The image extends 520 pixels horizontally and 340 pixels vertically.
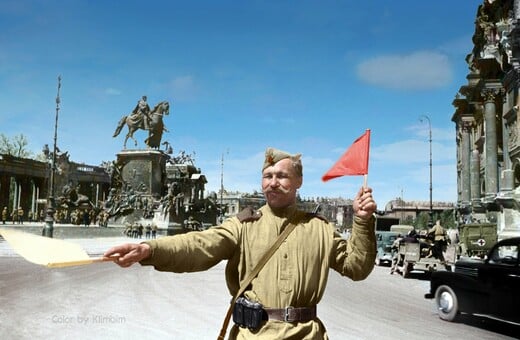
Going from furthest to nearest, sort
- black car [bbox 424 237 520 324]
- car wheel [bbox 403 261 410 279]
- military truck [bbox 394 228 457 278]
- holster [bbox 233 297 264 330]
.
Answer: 1. car wheel [bbox 403 261 410 279]
2. military truck [bbox 394 228 457 278]
3. black car [bbox 424 237 520 324]
4. holster [bbox 233 297 264 330]

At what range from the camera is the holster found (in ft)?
9.54

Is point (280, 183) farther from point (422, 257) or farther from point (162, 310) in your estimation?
point (422, 257)

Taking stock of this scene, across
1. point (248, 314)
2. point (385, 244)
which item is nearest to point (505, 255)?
point (248, 314)

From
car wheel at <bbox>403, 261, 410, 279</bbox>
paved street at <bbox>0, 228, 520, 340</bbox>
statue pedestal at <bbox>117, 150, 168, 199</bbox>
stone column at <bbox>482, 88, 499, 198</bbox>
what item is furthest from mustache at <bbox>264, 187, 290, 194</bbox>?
Result: statue pedestal at <bbox>117, 150, 168, 199</bbox>

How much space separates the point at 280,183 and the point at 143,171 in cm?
4237

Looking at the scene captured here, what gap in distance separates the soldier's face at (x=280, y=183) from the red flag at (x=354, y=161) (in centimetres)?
27

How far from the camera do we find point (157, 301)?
1025cm

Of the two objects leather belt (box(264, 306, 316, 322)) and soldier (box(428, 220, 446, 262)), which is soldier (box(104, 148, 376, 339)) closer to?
leather belt (box(264, 306, 316, 322))

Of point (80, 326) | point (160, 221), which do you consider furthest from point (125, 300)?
point (160, 221)

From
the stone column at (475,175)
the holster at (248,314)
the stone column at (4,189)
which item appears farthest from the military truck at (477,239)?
the stone column at (4,189)

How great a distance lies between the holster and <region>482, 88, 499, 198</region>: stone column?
127ft

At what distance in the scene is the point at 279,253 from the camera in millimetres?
3031

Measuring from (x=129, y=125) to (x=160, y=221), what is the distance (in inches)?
510

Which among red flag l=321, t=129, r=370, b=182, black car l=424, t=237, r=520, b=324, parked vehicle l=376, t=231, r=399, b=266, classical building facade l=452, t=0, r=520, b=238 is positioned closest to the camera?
red flag l=321, t=129, r=370, b=182
